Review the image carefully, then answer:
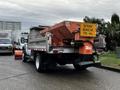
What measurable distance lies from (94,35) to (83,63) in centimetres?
139

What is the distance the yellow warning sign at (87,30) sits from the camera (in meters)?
12.4

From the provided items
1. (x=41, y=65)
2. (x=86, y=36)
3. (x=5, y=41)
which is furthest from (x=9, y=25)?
(x=86, y=36)

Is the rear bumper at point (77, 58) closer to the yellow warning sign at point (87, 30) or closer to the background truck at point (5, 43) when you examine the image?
the yellow warning sign at point (87, 30)

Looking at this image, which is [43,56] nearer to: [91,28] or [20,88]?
[91,28]

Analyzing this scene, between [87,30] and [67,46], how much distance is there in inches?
48.0

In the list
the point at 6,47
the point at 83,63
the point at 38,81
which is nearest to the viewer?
the point at 38,81

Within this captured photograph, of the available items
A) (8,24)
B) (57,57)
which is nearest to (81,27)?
(57,57)

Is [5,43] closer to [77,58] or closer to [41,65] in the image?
[41,65]

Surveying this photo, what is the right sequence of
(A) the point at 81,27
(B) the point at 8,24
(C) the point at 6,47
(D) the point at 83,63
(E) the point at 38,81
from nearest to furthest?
(E) the point at 38,81
(A) the point at 81,27
(D) the point at 83,63
(C) the point at 6,47
(B) the point at 8,24

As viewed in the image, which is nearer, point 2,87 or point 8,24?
point 2,87

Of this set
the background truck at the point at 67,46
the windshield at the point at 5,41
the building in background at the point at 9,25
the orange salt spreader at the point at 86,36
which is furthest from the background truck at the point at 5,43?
the orange salt spreader at the point at 86,36

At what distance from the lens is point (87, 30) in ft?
41.2

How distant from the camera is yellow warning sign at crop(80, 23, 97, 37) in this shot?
12.4 metres

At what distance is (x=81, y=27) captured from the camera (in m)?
12.4
